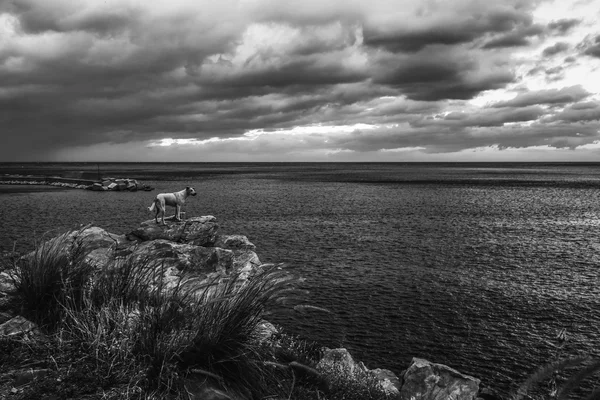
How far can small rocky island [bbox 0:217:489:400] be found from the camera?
5.24m

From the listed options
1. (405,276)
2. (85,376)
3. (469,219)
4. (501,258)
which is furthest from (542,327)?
(469,219)

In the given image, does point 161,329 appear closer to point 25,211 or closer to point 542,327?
point 542,327

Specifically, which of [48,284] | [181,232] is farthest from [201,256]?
[48,284]

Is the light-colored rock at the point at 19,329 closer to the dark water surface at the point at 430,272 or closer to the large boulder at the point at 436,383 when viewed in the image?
the dark water surface at the point at 430,272

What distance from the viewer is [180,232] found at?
92.4ft

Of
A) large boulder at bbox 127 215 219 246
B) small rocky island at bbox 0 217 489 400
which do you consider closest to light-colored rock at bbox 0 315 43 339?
small rocky island at bbox 0 217 489 400

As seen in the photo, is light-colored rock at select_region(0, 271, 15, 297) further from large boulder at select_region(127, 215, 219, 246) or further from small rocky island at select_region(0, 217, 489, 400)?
large boulder at select_region(127, 215, 219, 246)

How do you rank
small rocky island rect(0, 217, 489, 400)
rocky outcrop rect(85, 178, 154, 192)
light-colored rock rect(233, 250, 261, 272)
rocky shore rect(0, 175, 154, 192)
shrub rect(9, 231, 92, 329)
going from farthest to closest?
rocky shore rect(0, 175, 154, 192) → rocky outcrop rect(85, 178, 154, 192) → light-colored rock rect(233, 250, 261, 272) → shrub rect(9, 231, 92, 329) → small rocky island rect(0, 217, 489, 400)

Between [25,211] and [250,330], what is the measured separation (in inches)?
2637

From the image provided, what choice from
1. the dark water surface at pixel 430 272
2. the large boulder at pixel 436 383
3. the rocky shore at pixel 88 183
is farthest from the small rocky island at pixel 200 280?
the rocky shore at pixel 88 183

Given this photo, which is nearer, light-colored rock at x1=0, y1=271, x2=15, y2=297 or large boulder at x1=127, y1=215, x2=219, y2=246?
light-colored rock at x1=0, y1=271, x2=15, y2=297

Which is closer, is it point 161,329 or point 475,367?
point 161,329

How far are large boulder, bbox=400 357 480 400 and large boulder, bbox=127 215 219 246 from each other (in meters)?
17.3

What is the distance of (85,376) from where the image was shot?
16.9 ft
